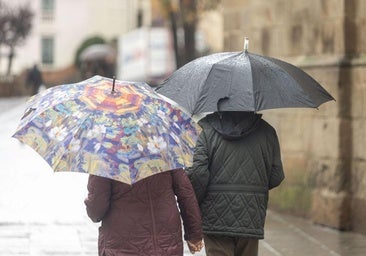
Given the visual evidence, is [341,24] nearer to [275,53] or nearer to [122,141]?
[275,53]

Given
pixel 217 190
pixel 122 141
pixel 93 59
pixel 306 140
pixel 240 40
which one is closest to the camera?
pixel 122 141

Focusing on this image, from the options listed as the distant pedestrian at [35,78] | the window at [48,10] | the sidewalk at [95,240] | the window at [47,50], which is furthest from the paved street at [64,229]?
the window at [48,10]

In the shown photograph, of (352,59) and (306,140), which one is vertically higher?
(352,59)

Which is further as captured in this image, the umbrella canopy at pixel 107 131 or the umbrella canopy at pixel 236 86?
the umbrella canopy at pixel 236 86

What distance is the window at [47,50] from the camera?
63.9 meters

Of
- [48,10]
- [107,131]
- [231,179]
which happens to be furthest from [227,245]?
[48,10]

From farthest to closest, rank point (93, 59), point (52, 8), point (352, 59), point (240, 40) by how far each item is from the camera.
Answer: point (52, 8), point (93, 59), point (240, 40), point (352, 59)

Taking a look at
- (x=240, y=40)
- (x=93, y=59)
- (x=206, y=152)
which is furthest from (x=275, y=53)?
(x=93, y=59)

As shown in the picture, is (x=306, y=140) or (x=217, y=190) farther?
(x=306, y=140)

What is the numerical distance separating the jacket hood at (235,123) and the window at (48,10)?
2327 inches

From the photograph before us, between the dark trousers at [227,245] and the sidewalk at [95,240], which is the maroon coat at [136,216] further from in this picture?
the sidewalk at [95,240]

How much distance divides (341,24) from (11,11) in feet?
133

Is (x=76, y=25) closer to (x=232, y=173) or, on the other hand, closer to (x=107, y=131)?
(x=232, y=173)

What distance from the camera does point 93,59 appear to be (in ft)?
155
